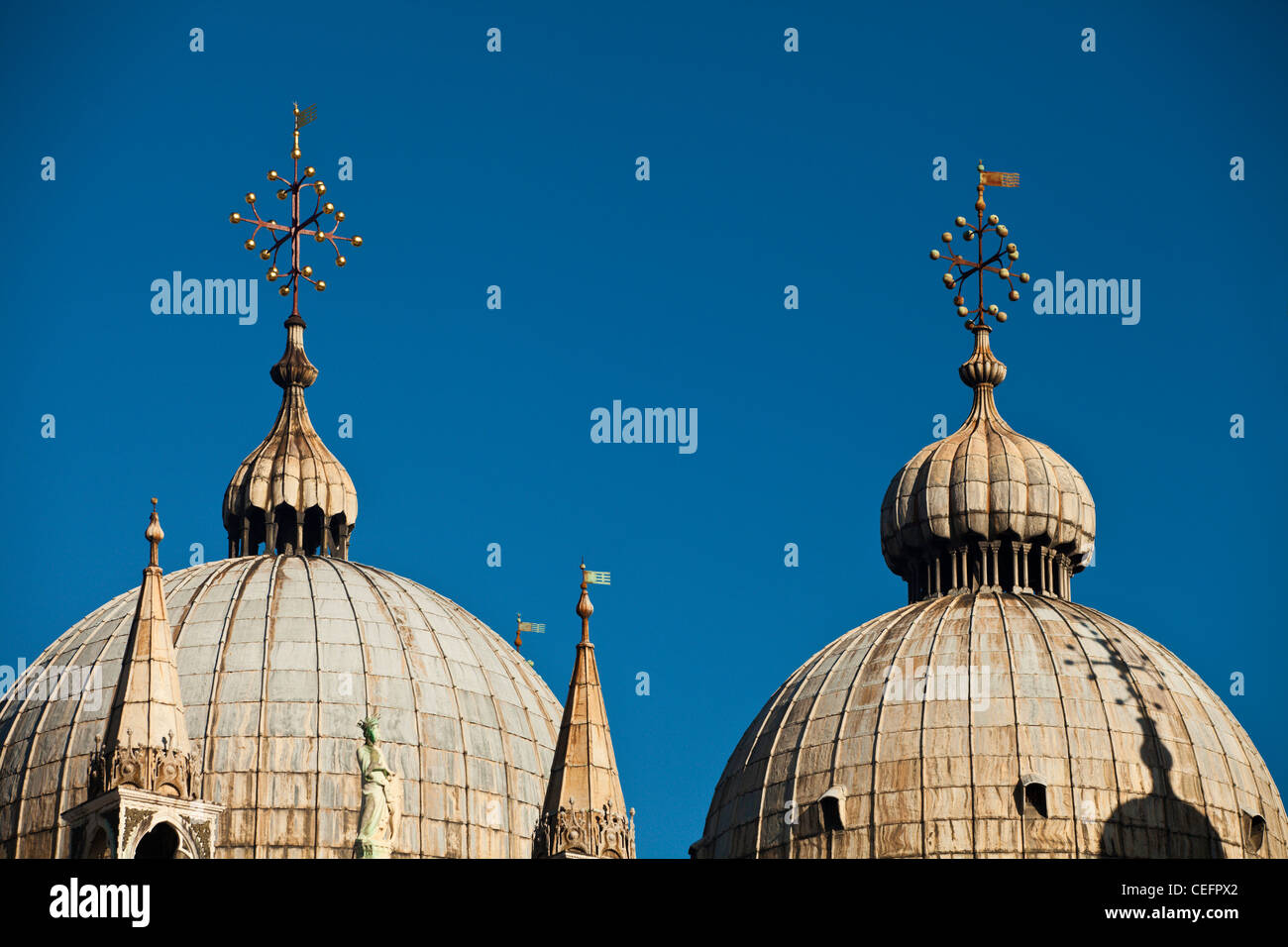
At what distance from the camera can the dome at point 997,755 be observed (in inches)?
4562

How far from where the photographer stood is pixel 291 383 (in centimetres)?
13312

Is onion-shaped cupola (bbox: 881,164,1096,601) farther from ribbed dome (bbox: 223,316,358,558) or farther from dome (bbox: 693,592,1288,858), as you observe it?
ribbed dome (bbox: 223,316,358,558)

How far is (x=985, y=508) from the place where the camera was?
126812 millimetres

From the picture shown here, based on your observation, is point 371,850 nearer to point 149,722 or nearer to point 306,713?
point 149,722

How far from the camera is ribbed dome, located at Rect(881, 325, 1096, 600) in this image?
127 m

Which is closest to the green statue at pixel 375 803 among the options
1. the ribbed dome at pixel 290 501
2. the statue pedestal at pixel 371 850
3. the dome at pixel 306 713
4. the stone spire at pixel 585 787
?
the statue pedestal at pixel 371 850

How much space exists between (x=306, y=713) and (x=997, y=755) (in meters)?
20.5

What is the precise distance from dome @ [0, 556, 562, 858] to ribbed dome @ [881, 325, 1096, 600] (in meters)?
12.7

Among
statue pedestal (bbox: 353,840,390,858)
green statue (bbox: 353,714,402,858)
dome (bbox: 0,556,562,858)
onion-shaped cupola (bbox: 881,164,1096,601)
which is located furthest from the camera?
onion-shaped cupola (bbox: 881,164,1096,601)

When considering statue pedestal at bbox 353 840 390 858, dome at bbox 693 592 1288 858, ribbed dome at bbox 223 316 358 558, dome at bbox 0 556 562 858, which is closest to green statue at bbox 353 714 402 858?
statue pedestal at bbox 353 840 390 858

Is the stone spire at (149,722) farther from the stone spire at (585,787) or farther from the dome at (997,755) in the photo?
the dome at (997,755)

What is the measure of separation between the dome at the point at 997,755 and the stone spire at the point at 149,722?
21548mm

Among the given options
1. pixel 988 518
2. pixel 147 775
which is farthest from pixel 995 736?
pixel 147 775
